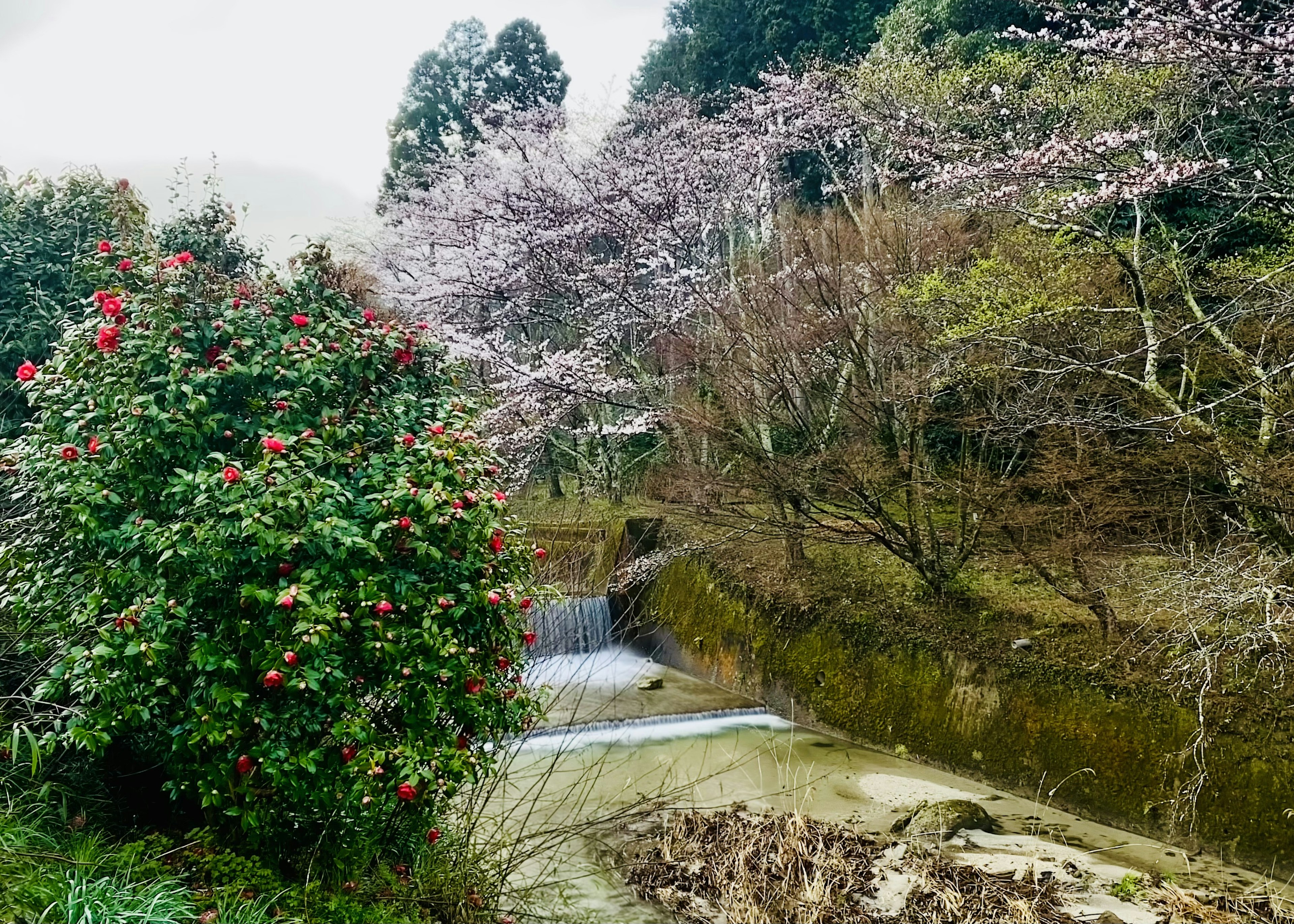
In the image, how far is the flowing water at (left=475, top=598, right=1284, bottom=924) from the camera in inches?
198

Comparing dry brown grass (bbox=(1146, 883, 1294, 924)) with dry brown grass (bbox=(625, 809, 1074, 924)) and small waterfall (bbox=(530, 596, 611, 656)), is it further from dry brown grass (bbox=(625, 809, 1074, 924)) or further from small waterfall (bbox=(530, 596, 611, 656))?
small waterfall (bbox=(530, 596, 611, 656))

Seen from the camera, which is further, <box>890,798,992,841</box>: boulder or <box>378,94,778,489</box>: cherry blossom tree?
<box>378,94,778,489</box>: cherry blossom tree

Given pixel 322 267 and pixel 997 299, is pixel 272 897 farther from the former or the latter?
pixel 997 299

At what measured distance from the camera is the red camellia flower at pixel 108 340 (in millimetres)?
3666

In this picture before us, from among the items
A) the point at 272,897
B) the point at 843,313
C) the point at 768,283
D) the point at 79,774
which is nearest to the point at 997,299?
the point at 843,313

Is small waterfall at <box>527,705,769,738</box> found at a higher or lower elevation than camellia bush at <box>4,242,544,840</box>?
lower

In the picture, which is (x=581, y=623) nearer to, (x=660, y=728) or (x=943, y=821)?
(x=660, y=728)

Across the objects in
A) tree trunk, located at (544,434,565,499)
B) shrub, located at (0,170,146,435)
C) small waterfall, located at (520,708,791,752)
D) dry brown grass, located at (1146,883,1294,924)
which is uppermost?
shrub, located at (0,170,146,435)

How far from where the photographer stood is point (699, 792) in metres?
7.05

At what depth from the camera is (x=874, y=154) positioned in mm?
13984

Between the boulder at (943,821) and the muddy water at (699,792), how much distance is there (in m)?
0.11

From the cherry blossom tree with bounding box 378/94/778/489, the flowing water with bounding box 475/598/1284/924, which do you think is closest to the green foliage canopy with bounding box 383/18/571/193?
the cherry blossom tree with bounding box 378/94/778/489

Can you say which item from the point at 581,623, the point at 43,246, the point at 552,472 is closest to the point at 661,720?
the point at 581,623

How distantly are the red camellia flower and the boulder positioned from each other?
5946 mm
